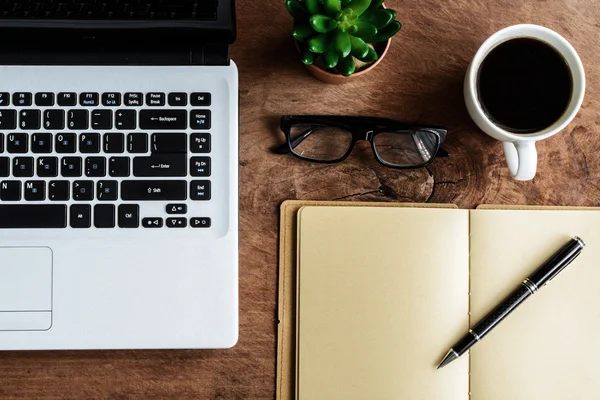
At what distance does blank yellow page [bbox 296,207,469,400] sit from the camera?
2.15ft

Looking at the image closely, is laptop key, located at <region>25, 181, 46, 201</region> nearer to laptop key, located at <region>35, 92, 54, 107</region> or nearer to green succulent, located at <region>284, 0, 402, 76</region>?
laptop key, located at <region>35, 92, 54, 107</region>

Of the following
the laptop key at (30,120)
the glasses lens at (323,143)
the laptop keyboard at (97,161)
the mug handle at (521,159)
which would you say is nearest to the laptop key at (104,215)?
the laptop keyboard at (97,161)

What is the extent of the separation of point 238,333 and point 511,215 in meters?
0.34

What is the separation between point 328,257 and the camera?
66 cm

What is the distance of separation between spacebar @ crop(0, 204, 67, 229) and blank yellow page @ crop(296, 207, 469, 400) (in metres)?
0.26

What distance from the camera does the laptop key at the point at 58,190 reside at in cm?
60

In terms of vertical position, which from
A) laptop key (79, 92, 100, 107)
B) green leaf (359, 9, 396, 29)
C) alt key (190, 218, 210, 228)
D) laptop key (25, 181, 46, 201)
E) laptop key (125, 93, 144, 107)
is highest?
green leaf (359, 9, 396, 29)

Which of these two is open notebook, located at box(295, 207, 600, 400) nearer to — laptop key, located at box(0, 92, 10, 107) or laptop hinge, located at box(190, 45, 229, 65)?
laptop hinge, located at box(190, 45, 229, 65)

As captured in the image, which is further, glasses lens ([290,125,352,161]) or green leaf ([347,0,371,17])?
glasses lens ([290,125,352,161])

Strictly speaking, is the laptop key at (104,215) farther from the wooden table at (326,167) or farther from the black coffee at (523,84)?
the black coffee at (523,84)

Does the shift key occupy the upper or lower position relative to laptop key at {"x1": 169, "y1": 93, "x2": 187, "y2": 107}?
lower

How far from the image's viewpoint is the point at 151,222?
0.61 meters

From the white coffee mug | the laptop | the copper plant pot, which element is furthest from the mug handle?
the laptop

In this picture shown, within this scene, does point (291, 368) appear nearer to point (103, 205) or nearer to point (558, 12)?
point (103, 205)
